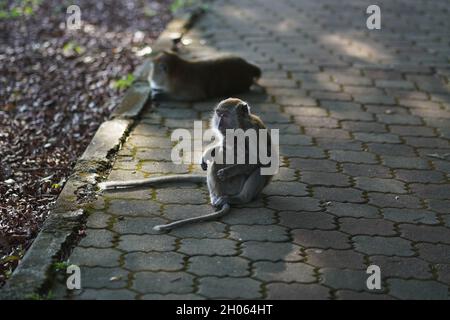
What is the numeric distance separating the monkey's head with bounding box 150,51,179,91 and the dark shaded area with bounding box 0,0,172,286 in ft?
1.91

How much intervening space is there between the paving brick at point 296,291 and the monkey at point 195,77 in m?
4.04

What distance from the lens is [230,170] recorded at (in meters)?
6.13

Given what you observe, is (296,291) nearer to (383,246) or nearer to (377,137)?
(383,246)

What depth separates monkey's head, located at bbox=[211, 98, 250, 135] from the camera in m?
6.02

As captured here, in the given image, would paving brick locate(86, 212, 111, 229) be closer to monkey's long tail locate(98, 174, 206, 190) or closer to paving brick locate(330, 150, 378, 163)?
monkey's long tail locate(98, 174, 206, 190)

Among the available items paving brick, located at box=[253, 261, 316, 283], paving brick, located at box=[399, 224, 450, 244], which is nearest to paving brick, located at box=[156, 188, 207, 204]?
paving brick, located at box=[253, 261, 316, 283]

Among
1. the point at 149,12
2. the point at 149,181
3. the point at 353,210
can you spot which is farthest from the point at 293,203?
the point at 149,12

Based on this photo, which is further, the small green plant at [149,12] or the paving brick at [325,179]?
the small green plant at [149,12]

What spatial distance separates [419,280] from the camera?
17.4 feet

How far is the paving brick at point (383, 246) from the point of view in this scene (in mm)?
5672

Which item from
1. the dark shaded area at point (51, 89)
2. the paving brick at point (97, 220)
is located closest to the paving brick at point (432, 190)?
the paving brick at point (97, 220)

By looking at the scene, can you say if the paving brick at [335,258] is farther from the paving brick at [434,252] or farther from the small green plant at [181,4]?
the small green plant at [181,4]

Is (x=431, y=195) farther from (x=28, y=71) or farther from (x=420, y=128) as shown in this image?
(x=28, y=71)

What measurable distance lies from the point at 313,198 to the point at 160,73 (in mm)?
2875
